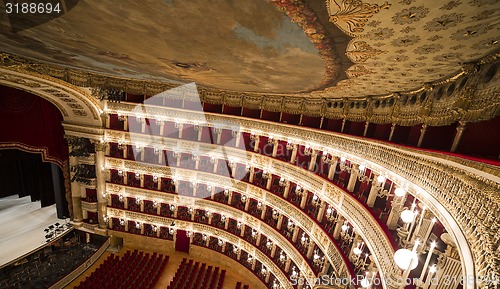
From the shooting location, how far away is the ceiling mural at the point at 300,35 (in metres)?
3.51

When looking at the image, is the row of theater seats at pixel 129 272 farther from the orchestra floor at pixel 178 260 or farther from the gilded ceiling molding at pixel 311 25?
the gilded ceiling molding at pixel 311 25

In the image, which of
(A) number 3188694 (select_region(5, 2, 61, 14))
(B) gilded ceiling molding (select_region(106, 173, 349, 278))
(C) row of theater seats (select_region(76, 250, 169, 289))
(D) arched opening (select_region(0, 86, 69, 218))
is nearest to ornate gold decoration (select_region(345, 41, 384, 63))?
(A) number 3188694 (select_region(5, 2, 61, 14))

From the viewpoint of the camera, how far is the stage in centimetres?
1856

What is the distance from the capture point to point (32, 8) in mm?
4930

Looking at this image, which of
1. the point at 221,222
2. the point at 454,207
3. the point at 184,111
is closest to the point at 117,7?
the point at 454,207

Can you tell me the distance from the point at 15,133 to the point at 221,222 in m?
16.1

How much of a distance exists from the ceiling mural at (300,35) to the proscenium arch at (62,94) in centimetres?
746

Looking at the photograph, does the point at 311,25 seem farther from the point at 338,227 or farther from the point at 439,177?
the point at 338,227

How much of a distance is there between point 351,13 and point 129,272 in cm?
2148

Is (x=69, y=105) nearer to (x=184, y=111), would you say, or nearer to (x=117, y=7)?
(x=184, y=111)

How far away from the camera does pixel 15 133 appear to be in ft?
61.1

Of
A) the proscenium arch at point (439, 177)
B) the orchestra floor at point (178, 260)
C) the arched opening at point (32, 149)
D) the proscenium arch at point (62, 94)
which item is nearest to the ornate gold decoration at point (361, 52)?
the proscenium arch at point (439, 177)

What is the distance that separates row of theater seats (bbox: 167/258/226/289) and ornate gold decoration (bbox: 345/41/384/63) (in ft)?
59.8

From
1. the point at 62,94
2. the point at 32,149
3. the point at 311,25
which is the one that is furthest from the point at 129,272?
the point at 311,25
